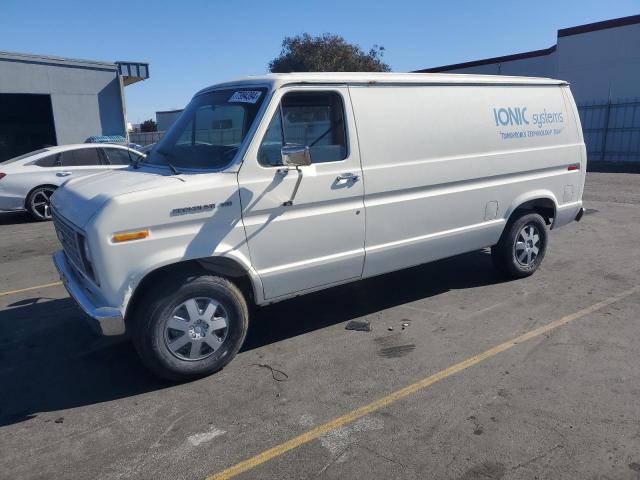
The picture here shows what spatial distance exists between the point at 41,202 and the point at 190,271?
916 centimetres

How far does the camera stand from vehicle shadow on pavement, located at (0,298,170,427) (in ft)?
13.0

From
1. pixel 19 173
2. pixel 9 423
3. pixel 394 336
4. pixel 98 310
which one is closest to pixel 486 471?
pixel 394 336

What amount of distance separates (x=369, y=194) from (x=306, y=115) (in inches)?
35.1

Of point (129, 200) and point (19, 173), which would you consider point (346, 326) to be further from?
point (19, 173)

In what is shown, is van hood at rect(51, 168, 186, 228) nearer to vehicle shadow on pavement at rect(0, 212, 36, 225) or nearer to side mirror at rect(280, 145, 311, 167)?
side mirror at rect(280, 145, 311, 167)

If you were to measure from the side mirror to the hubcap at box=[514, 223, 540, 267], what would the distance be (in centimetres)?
320

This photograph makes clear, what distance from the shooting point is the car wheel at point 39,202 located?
11328 mm

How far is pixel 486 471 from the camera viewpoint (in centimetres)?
298

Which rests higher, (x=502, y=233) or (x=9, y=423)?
(x=502, y=233)

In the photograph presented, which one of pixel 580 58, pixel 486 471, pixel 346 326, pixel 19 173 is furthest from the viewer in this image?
pixel 580 58

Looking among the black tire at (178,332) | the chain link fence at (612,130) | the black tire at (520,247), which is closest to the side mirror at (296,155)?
the black tire at (178,332)

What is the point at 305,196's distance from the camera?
171 inches

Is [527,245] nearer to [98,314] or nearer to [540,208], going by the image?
[540,208]

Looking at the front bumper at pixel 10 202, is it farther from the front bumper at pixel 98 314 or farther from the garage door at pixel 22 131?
the garage door at pixel 22 131
